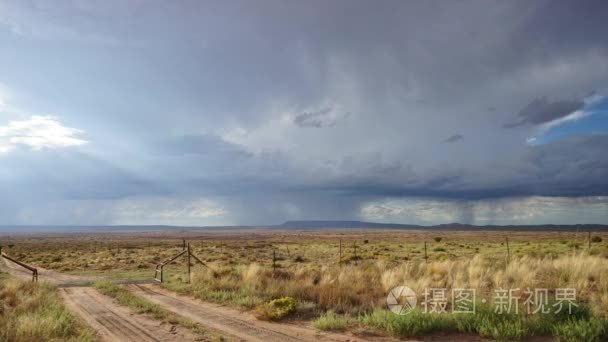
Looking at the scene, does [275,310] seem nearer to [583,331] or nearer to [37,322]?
[37,322]

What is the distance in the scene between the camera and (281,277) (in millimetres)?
19359

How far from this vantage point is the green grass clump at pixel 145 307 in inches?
444

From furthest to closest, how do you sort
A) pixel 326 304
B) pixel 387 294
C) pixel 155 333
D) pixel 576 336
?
pixel 387 294
pixel 326 304
pixel 155 333
pixel 576 336

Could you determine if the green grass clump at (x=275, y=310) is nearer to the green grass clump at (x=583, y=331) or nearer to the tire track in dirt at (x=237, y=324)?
the tire track in dirt at (x=237, y=324)

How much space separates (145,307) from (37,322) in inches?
161

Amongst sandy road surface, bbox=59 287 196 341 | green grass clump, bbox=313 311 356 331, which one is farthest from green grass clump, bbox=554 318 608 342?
sandy road surface, bbox=59 287 196 341

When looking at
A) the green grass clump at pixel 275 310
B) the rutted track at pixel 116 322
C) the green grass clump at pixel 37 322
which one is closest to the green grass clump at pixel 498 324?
the green grass clump at pixel 275 310

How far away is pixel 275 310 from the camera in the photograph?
12039mm

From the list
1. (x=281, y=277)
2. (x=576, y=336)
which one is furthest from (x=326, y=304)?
(x=576, y=336)

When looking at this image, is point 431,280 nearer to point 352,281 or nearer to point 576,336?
point 352,281

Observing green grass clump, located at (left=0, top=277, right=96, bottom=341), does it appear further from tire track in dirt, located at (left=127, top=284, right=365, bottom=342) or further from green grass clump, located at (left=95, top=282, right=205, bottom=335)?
tire track in dirt, located at (left=127, top=284, right=365, bottom=342)

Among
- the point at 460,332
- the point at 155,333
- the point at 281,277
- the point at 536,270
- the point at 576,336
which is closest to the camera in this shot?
the point at 576,336

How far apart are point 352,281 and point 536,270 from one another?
24.7ft

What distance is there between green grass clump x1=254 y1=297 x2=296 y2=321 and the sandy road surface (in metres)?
2.30
